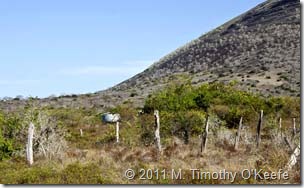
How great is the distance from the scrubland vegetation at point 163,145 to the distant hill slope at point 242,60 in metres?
20.3

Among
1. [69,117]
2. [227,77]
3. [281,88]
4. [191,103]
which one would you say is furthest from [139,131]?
[227,77]

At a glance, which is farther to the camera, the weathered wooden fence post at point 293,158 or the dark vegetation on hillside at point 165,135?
the dark vegetation on hillside at point 165,135

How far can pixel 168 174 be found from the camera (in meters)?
11.9

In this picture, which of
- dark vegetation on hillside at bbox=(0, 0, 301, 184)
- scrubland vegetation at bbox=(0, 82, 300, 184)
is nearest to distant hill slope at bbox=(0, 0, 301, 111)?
dark vegetation on hillside at bbox=(0, 0, 301, 184)

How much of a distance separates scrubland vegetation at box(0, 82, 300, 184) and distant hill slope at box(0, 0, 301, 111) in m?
20.3

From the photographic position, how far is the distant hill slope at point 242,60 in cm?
5588

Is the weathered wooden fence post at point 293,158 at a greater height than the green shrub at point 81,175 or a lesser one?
greater

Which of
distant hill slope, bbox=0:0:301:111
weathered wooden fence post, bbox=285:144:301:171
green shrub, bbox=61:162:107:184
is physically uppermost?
distant hill slope, bbox=0:0:301:111

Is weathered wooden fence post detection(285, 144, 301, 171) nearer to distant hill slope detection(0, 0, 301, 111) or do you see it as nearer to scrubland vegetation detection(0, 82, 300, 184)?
scrubland vegetation detection(0, 82, 300, 184)

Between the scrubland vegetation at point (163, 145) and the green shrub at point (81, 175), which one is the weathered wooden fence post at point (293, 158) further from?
the green shrub at point (81, 175)

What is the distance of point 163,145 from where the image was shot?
19375 mm

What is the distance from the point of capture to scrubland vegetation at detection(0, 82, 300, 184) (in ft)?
38.8

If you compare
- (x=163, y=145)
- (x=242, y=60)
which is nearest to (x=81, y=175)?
(x=163, y=145)

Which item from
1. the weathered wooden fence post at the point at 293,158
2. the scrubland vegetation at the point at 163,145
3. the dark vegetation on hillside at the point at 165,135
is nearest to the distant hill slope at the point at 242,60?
the dark vegetation on hillside at the point at 165,135
